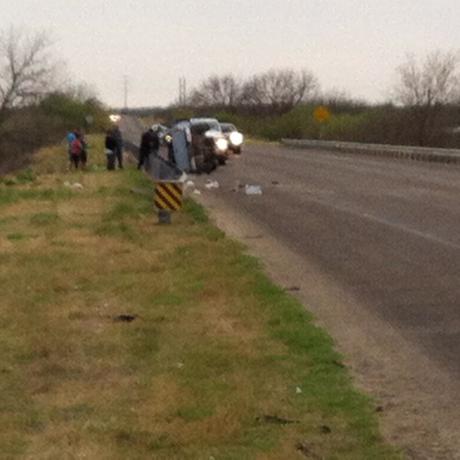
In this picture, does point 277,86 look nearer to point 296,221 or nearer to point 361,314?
point 296,221

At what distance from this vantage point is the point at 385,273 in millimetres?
17344

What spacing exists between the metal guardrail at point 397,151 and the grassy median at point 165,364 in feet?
138

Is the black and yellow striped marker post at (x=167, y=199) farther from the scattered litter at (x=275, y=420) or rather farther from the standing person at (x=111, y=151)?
the standing person at (x=111, y=151)

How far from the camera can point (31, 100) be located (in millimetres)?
93750

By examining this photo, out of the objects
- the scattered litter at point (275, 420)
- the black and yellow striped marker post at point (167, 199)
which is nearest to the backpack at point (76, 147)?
the black and yellow striped marker post at point (167, 199)

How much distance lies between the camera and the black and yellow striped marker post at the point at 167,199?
82.2 feet

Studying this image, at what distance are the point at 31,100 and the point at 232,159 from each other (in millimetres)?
33207

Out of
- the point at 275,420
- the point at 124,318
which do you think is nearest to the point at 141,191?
the point at 124,318

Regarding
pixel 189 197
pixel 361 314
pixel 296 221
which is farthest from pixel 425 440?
pixel 189 197

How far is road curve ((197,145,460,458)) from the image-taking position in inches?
376

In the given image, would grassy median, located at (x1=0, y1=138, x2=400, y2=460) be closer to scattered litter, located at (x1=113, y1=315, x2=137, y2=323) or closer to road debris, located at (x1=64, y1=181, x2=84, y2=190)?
scattered litter, located at (x1=113, y1=315, x2=137, y2=323)

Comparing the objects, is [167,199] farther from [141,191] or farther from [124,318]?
[124,318]

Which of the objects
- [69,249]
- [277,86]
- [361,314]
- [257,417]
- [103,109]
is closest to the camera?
[257,417]

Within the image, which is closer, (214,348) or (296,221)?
(214,348)
